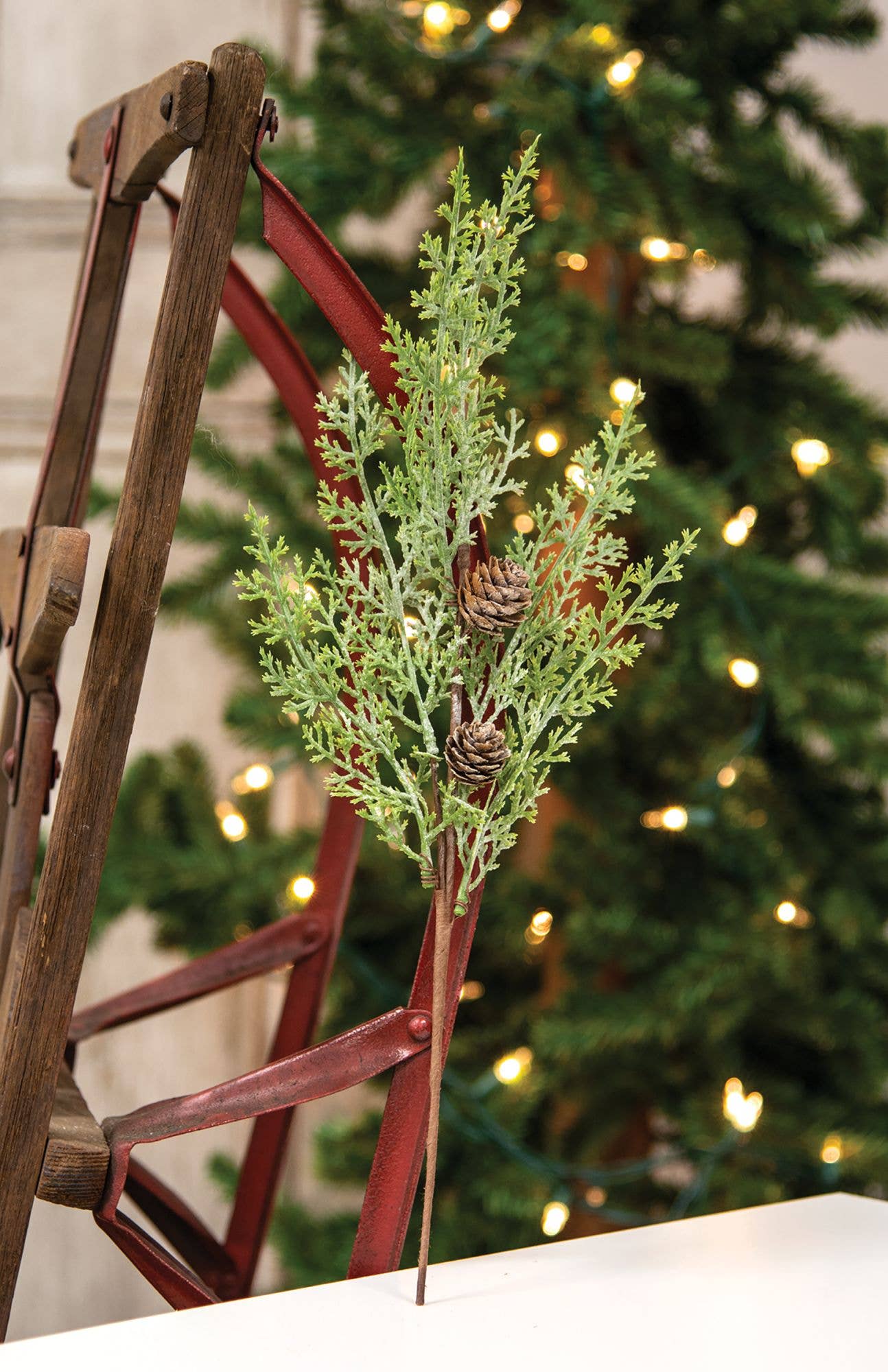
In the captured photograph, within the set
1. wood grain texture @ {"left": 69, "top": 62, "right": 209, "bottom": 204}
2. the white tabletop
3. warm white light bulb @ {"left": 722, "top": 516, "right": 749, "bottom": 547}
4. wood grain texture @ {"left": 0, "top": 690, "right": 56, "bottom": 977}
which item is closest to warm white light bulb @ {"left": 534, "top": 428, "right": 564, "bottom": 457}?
warm white light bulb @ {"left": 722, "top": 516, "right": 749, "bottom": 547}

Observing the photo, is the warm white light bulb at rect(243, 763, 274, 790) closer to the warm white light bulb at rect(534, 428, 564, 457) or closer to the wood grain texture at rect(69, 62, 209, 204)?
the warm white light bulb at rect(534, 428, 564, 457)

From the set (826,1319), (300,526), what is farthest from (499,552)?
(826,1319)

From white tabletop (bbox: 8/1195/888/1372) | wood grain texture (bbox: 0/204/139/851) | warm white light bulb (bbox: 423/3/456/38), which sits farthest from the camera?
warm white light bulb (bbox: 423/3/456/38)

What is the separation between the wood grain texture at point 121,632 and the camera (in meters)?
0.55

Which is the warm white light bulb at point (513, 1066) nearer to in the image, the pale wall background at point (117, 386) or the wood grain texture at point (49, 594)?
the pale wall background at point (117, 386)

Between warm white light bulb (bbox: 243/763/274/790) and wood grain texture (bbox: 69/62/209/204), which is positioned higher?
wood grain texture (bbox: 69/62/209/204)

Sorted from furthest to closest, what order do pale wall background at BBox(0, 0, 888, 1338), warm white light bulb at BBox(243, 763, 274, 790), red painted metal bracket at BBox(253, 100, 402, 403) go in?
pale wall background at BBox(0, 0, 888, 1338)
warm white light bulb at BBox(243, 763, 274, 790)
red painted metal bracket at BBox(253, 100, 402, 403)

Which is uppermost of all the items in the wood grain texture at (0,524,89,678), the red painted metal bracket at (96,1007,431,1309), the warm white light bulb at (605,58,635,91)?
the warm white light bulb at (605,58,635,91)

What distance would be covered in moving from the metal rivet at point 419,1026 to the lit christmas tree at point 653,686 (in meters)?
0.56

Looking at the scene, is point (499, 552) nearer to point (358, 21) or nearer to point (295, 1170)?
point (358, 21)

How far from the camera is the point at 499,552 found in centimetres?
122

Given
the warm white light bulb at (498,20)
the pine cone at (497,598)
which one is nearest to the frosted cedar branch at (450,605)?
the pine cone at (497,598)

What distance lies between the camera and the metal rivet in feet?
1.90

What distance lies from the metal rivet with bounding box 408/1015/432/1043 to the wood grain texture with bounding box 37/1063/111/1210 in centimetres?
15
